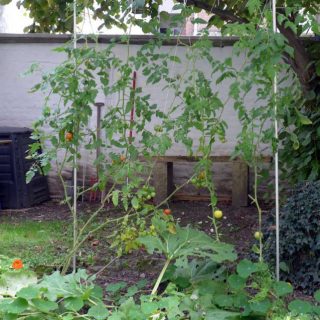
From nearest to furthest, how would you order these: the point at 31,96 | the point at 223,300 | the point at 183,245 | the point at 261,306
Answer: the point at 261,306, the point at 223,300, the point at 183,245, the point at 31,96

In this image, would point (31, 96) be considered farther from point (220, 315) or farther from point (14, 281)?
point (220, 315)

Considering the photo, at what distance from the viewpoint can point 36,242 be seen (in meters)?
6.33

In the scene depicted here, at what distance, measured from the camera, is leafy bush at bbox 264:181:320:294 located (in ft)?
14.8

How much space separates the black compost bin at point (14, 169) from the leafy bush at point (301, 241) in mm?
3875

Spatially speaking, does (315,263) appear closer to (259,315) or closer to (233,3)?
(259,315)

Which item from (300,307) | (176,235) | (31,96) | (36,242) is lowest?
(36,242)

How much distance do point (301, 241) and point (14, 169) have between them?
166 inches

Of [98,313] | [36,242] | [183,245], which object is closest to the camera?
[98,313]

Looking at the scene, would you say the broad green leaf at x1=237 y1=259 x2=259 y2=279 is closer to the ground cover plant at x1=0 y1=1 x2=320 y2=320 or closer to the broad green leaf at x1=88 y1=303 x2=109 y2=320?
the ground cover plant at x1=0 y1=1 x2=320 y2=320

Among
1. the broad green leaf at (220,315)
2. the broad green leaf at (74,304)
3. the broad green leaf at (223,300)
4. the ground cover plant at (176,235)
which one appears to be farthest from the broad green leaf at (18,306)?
the broad green leaf at (223,300)

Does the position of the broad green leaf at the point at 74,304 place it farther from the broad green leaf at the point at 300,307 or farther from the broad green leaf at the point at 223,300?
the broad green leaf at the point at 300,307

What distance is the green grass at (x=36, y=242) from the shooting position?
550 cm

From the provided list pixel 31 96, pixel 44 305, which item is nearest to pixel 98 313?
pixel 44 305

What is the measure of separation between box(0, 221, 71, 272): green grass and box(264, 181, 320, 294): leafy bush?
1.60m
